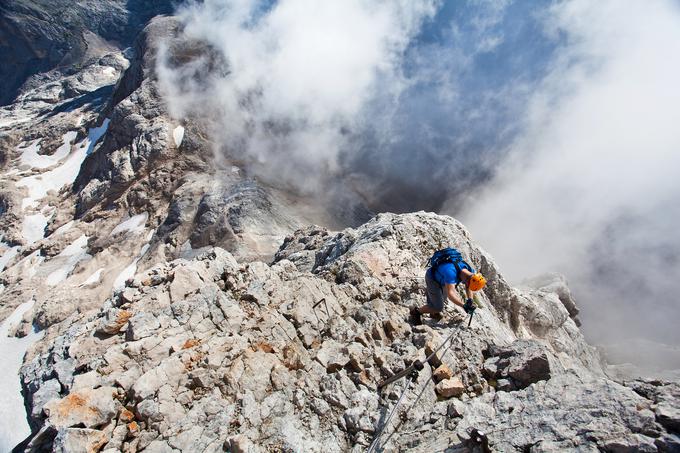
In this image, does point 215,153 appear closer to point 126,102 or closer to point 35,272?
point 126,102

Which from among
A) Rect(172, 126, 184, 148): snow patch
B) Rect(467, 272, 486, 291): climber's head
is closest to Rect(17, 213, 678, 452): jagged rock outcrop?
Rect(467, 272, 486, 291): climber's head

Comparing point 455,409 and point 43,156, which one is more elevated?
point 43,156

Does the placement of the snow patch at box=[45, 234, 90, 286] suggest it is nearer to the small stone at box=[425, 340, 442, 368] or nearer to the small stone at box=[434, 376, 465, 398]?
the small stone at box=[425, 340, 442, 368]

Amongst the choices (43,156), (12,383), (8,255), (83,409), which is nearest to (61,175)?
(43,156)

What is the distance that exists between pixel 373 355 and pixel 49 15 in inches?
6178

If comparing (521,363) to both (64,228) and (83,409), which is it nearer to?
(83,409)

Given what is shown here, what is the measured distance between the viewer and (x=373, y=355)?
8523 mm

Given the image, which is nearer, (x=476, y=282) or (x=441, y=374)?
(x=441, y=374)

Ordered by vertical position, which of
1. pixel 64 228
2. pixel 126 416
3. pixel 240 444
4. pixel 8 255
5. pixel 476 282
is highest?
pixel 64 228

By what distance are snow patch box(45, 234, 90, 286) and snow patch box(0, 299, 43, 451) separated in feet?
12.2

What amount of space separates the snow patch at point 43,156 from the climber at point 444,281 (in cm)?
8441

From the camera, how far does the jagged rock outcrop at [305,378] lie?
19.2ft

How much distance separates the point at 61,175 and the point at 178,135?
28297mm

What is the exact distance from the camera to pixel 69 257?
48781 mm
